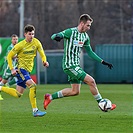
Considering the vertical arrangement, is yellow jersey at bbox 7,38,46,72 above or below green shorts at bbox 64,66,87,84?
above

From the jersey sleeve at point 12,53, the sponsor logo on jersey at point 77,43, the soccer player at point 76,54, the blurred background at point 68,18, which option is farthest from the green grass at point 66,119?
the blurred background at point 68,18

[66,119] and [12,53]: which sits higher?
[12,53]

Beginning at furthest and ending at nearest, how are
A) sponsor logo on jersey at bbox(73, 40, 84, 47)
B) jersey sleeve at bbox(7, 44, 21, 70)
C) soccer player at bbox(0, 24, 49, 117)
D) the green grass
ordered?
soccer player at bbox(0, 24, 49, 117) < jersey sleeve at bbox(7, 44, 21, 70) < sponsor logo on jersey at bbox(73, 40, 84, 47) < the green grass

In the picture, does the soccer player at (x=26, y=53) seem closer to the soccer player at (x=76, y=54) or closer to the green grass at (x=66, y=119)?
the soccer player at (x=76, y=54)

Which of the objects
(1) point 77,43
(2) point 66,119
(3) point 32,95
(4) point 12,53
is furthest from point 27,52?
(2) point 66,119

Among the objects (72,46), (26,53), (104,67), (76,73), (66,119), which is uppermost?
(72,46)

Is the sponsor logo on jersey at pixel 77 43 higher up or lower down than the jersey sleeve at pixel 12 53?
higher up

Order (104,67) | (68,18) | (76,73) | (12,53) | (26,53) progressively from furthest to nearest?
(68,18), (104,67), (26,53), (12,53), (76,73)

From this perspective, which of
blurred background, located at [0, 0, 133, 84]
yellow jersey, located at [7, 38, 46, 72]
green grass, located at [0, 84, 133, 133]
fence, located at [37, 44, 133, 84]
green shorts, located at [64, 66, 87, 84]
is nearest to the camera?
green grass, located at [0, 84, 133, 133]

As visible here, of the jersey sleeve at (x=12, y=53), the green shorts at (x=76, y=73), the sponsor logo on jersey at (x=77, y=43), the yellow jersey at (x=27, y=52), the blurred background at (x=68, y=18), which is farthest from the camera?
the blurred background at (x=68, y=18)

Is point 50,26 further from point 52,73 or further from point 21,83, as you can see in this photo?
point 21,83

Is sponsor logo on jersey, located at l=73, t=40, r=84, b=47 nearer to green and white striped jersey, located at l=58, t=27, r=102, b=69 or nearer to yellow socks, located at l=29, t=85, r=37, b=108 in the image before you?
green and white striped jersey, located at l=58, t=27, r=102, b=69

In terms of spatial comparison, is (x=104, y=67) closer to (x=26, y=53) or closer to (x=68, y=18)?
(x=68, y=18)

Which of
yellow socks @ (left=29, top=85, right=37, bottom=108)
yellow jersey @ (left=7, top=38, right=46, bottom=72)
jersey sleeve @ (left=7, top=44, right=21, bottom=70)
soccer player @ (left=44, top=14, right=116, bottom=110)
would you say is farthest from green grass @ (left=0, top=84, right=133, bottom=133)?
jersey sleeve @ (left=7, top=44, right=21, bottom=70)
